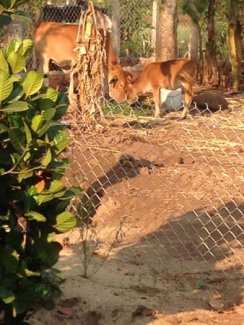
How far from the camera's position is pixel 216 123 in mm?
11258

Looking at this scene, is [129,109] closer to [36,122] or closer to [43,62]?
[43,62]

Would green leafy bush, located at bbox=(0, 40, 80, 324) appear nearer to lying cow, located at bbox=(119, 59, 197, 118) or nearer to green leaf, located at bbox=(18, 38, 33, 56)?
green leaf, located at bbox=(18, 38, 33, 56)

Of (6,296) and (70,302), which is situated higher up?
(6,296)

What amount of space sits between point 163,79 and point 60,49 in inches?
81.7

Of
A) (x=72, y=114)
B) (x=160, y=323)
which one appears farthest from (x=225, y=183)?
(x=160, y=323)

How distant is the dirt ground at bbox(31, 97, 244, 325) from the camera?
15.3 feet

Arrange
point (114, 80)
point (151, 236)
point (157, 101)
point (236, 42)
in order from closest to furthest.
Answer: point (151, 236) < point (157, 101) < point (114, 80) < point (236, 42)

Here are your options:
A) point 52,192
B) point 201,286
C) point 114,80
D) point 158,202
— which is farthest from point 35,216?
point 114,80

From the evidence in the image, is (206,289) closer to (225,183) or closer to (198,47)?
(225,183)

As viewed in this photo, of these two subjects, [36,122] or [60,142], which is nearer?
[36,122]

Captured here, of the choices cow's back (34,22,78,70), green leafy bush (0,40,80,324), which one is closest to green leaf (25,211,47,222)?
green leafy bush (0,40,80,324)

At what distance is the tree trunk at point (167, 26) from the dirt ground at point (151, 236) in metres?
7.58

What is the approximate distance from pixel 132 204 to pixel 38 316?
2479 millimetres

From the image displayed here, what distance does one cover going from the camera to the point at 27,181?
11.0 ft
